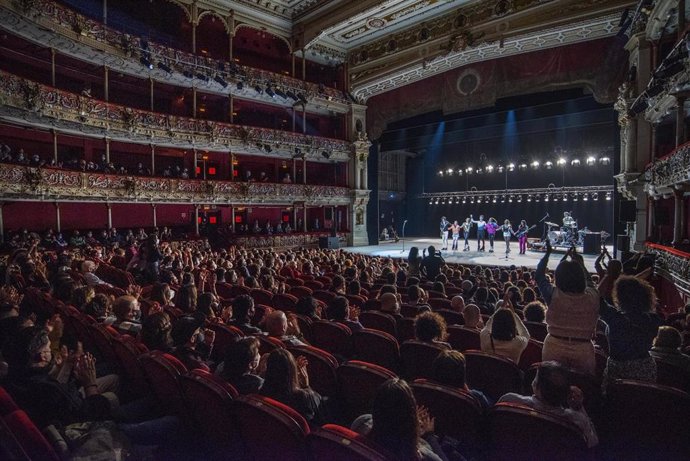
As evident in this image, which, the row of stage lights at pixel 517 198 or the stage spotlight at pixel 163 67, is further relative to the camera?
the row of stage lights at pixel 517 198

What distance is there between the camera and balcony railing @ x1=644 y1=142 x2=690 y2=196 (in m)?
9.20

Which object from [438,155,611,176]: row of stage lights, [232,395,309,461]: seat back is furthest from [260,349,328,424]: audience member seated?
[438,155,611,176]: row of stage lights

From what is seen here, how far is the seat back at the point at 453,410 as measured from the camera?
240 cm

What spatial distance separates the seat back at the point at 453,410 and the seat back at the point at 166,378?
166 centimetres

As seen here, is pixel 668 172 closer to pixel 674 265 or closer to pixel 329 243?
pixel 674 265

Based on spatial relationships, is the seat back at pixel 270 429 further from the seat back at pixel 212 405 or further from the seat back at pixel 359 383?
the seat back at pixel 359 383

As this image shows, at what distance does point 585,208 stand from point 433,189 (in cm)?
1045

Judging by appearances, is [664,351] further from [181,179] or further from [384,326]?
[181,179]

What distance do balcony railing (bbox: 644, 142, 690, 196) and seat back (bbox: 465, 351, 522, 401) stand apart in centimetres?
901

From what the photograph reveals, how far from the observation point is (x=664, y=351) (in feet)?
10.9

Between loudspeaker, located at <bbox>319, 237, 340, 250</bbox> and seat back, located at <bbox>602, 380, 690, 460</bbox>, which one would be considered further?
loudspeaker, located at <bbox>319, 237, 340, 250</bbox>

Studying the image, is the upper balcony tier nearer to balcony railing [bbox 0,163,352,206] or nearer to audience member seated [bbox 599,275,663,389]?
balcony railing [bbox 0,163,352,206]

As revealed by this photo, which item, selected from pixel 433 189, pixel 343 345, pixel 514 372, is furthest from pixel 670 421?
pixel 433 189

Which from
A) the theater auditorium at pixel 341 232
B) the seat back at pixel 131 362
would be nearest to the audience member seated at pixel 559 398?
the theater auditorium at pixel 341 232
